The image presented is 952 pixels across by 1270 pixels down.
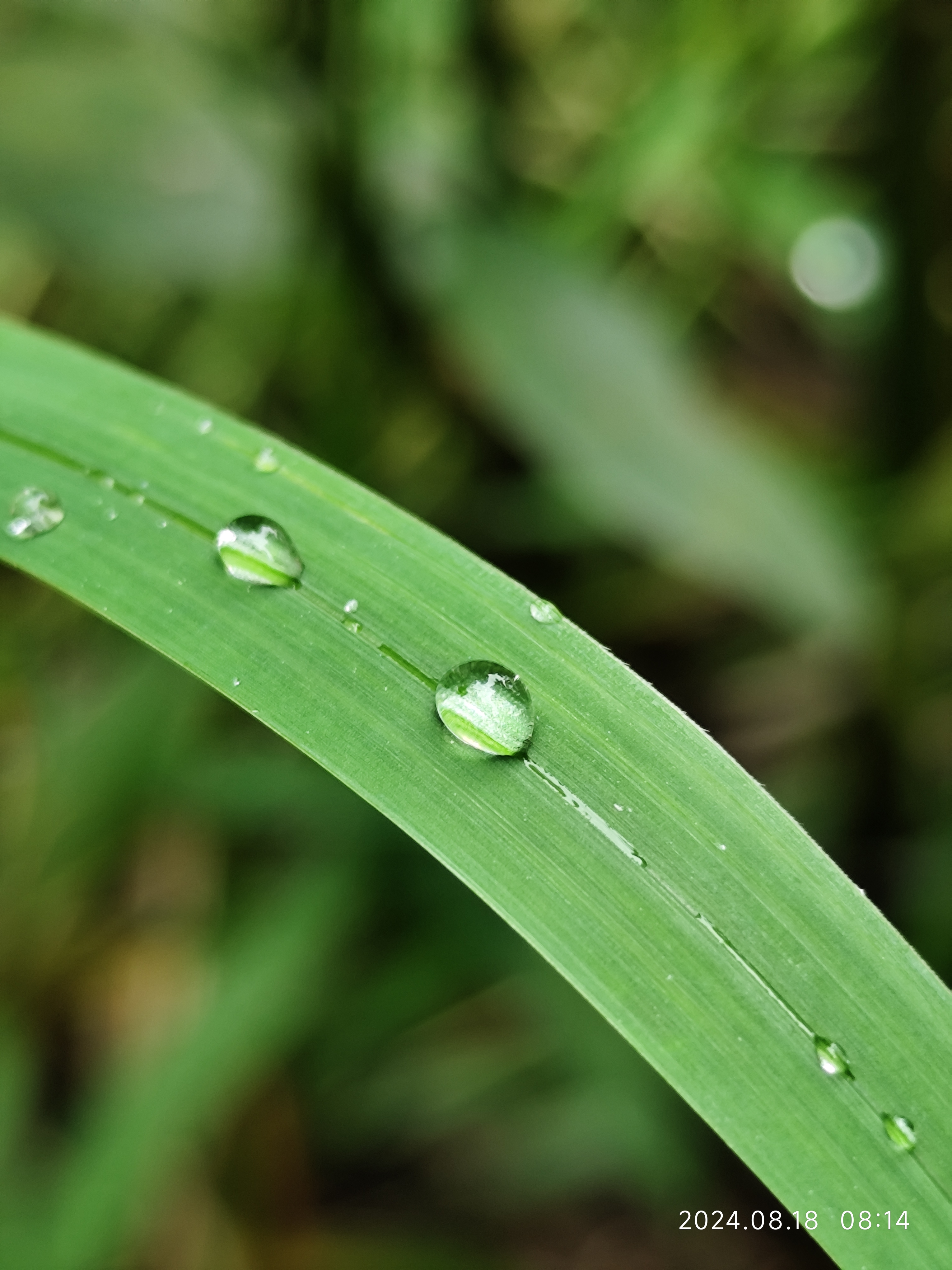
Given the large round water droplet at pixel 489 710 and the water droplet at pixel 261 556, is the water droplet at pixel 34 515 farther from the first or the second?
the large round water droplet at pixel 489 710

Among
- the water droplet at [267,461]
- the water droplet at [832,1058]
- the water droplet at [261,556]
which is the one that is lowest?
the water droplet at [832,1058]

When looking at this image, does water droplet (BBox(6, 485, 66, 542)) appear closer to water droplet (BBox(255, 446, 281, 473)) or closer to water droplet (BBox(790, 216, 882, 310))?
water droplet (BBox(255, 446, 281, 473))

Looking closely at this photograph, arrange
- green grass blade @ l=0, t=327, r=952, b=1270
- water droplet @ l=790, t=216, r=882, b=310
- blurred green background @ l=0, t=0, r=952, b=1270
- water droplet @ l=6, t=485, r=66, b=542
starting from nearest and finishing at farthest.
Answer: green grass blade @ l=0, t=327, r=952, b=1270
water droplet @ l=6, t=485, r=66, b=542
blurred green background @ l=0, t=0, r=952, b=1270
water droplet @ l=790, t=216, r=882, b=310

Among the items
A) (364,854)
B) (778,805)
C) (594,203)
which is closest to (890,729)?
(364,854)

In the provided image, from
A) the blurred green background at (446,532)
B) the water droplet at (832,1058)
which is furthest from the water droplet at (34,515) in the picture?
the blurred green background at (446,532)

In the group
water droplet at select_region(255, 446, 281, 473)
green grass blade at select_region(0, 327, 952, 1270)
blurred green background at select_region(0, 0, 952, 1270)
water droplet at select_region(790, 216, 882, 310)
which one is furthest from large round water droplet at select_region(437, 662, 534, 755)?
water droplet at select_region(790, 216, 882, 310)

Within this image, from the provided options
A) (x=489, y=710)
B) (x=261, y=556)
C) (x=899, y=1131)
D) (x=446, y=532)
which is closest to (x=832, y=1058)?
(x=899, y=1131)

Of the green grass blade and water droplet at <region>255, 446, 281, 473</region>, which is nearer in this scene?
the green grass blade

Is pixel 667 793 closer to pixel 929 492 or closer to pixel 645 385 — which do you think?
pixel 645 385
